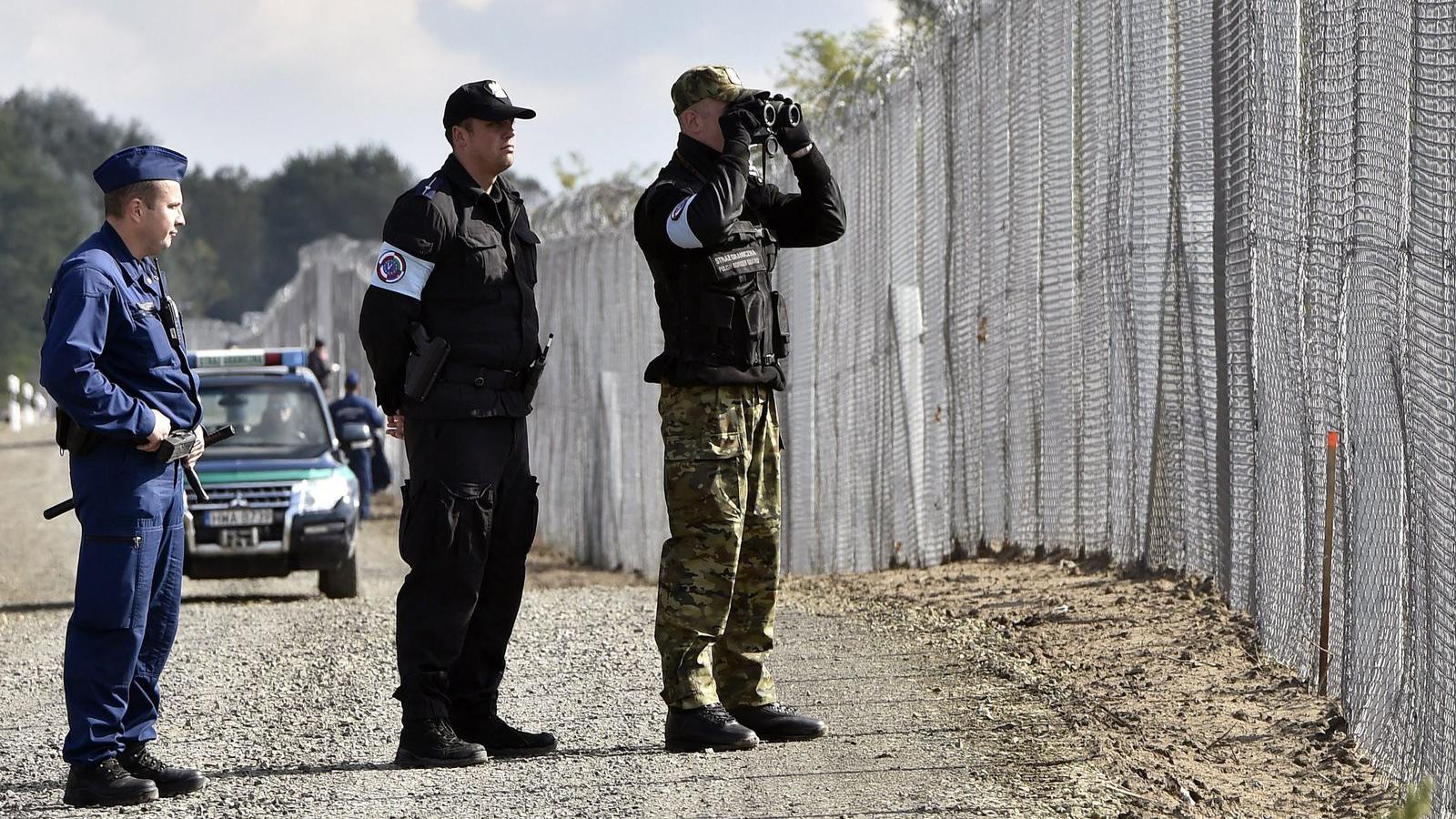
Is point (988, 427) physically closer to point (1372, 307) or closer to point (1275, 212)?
point (1275, 212)

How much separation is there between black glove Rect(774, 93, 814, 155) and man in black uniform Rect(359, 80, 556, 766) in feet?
2.39

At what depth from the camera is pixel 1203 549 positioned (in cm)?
681

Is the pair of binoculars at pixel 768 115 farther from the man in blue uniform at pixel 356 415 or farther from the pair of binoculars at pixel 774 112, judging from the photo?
the man in blue uniform at pixel 356 415

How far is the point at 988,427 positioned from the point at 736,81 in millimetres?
4105

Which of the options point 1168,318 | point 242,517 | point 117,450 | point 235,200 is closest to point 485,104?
point 117,450

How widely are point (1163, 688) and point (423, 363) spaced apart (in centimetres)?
266

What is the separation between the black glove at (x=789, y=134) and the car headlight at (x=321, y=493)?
23.8 ft

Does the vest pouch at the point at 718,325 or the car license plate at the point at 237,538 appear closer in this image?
the vest pouch at the point at 718,325

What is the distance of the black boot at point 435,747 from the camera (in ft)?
17.8

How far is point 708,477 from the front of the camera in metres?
5.38

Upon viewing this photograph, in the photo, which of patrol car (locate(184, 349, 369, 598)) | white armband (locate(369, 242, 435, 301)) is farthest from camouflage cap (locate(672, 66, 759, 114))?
patrol car (locate(184, 349, 369, 598))

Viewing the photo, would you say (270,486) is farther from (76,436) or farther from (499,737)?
(76,436)

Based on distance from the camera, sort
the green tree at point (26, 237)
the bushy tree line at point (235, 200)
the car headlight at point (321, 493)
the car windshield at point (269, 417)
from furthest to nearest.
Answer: the bushy tree line at point (235, 200) → the green tree at point (26, 237) → the car windshield at point (269, 417) → the car headlight at point (321, 493)

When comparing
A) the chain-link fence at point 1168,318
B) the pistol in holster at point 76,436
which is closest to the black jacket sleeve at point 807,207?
the chain-link fence at point 1168,318
